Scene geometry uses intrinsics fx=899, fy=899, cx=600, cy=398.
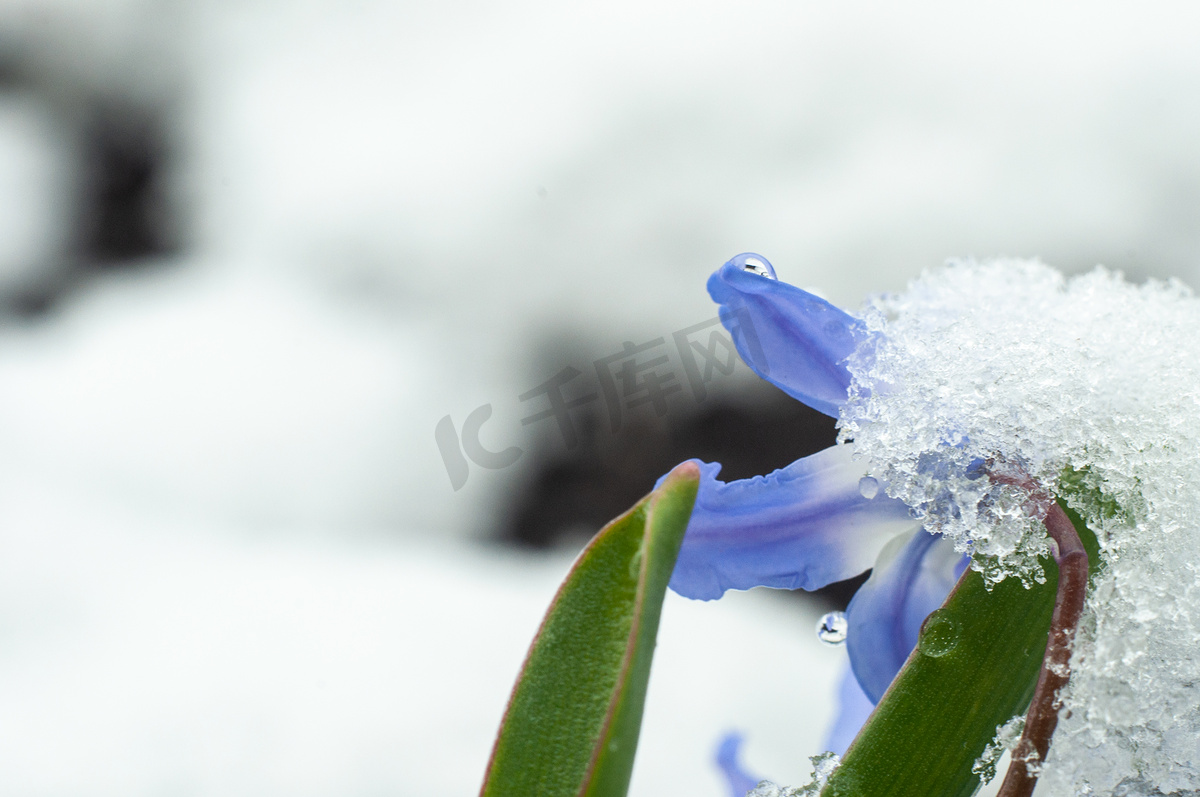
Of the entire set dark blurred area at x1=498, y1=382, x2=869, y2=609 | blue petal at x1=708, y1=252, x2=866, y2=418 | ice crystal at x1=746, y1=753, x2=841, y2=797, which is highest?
dark blurred area at x1=498, y1=382, x2=869, y2=609

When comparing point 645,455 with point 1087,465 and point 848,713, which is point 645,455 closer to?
point 848,713

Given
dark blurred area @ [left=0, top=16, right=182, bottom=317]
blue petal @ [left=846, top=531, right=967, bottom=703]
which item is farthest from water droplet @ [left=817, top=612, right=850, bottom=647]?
dark blurred area @ [left=0, top=16, right=182, bottom=317]

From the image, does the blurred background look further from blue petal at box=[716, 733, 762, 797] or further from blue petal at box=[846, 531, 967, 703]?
blue petal at box=[846, 531, 967, 703]

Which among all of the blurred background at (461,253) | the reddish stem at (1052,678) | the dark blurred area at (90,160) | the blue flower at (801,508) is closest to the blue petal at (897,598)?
the blue flower at (801,508)

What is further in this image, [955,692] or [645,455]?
[645,455]

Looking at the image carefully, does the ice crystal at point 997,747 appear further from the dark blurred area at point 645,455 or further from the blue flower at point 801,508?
the dark blurred area at point 645,455

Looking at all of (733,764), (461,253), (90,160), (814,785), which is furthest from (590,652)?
(90,160)
